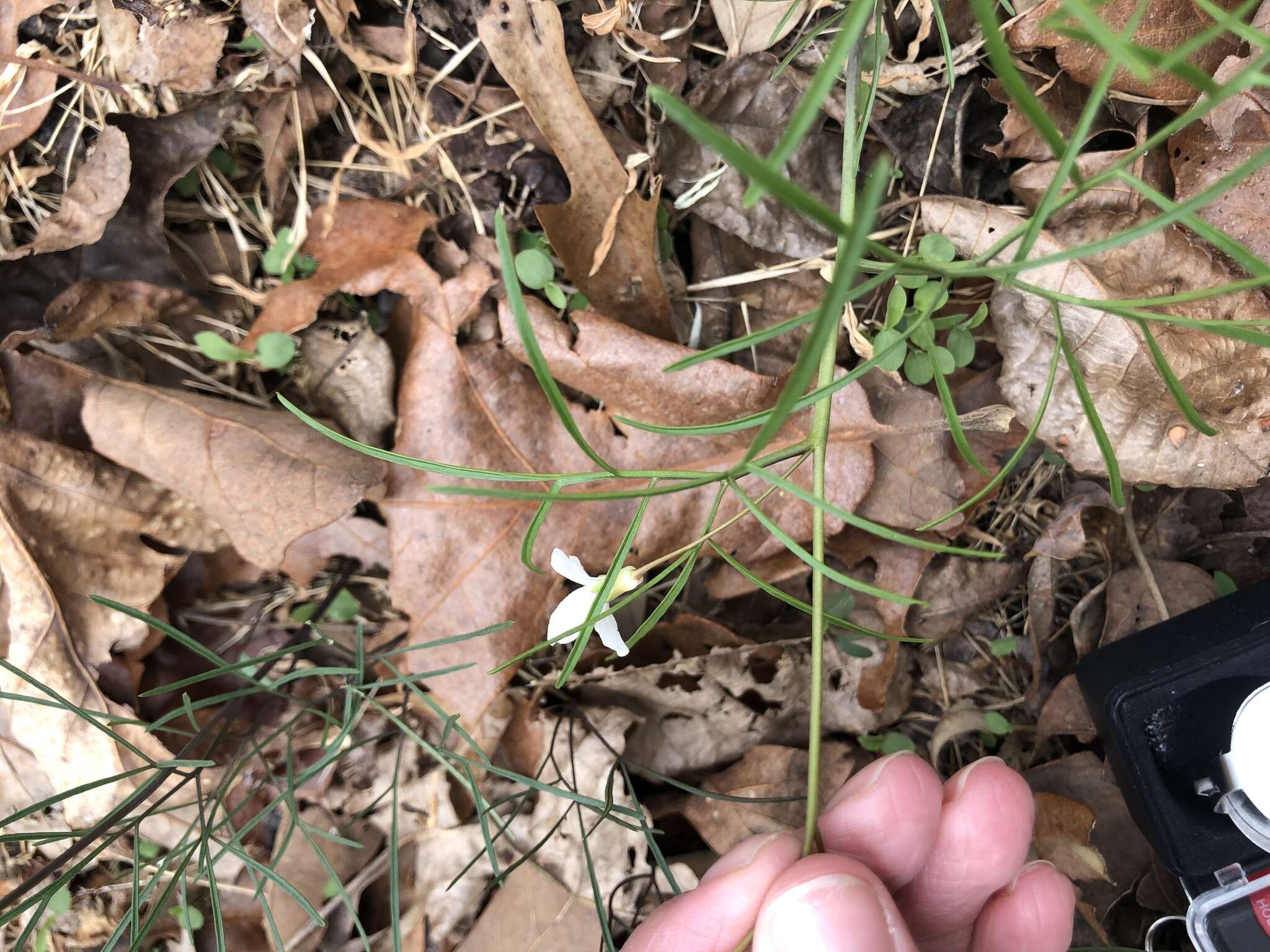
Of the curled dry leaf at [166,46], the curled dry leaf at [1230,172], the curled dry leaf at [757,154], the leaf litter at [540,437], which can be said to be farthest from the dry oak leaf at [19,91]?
the curled dry leaf at [1230,172]

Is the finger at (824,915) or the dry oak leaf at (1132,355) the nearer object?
the finger at (824,915)

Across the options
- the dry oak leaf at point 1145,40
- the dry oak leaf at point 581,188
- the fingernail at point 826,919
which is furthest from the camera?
the dry oak leaf at point 581,188

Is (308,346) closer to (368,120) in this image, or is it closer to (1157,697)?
(368,120)

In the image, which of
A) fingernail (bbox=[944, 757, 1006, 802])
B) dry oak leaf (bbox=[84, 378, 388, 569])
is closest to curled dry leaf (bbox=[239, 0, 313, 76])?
dry oak leaf (bbox=[84, 378, 388, 569])

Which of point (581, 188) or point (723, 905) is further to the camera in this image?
point (581, 188)


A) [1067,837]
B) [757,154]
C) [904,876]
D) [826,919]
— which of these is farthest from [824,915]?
[757,154]

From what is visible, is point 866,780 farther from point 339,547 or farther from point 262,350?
point 262,350

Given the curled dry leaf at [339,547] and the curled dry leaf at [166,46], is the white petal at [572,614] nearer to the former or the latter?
the curled dry leaf at [339,547]
